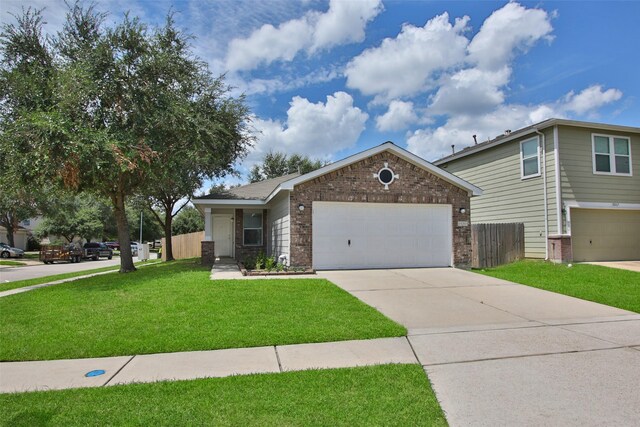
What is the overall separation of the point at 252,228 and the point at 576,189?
12835mm

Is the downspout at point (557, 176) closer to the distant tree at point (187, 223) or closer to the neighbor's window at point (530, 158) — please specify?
the neighbor's window at point (530, 158)

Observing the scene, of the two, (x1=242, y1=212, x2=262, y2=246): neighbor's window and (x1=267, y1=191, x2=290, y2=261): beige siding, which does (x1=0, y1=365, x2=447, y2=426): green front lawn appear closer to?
(x1=267, y1=191, x2=290, y2=261): beige siding

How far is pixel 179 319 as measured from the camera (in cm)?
673

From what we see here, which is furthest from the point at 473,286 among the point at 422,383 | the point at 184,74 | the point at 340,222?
the point at 184,74

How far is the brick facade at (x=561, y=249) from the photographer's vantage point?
13727 mm

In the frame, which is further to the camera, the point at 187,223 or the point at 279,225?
the point at 187,223

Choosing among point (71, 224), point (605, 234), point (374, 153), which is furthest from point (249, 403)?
point (71, 224)

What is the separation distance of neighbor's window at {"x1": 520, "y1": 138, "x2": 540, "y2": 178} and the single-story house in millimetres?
2703

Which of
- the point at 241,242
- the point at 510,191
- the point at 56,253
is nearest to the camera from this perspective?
the point at 510,191

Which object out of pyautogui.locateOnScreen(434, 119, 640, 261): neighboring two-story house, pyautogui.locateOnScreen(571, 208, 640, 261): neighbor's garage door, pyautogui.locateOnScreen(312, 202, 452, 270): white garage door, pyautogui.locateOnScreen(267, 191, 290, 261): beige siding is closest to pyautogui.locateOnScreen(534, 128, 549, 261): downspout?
pyautogui.locateOnScreen(434, 119, 640, 261): neighboring two-story house

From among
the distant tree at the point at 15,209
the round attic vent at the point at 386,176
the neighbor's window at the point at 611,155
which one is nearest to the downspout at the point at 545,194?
the neighbor's window at the point at 611,155

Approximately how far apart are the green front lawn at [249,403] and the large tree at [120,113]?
27.2 feet

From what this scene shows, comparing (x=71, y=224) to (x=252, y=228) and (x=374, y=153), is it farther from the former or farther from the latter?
(x=374, y=153)

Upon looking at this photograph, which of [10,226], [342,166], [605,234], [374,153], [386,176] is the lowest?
[605,234]
